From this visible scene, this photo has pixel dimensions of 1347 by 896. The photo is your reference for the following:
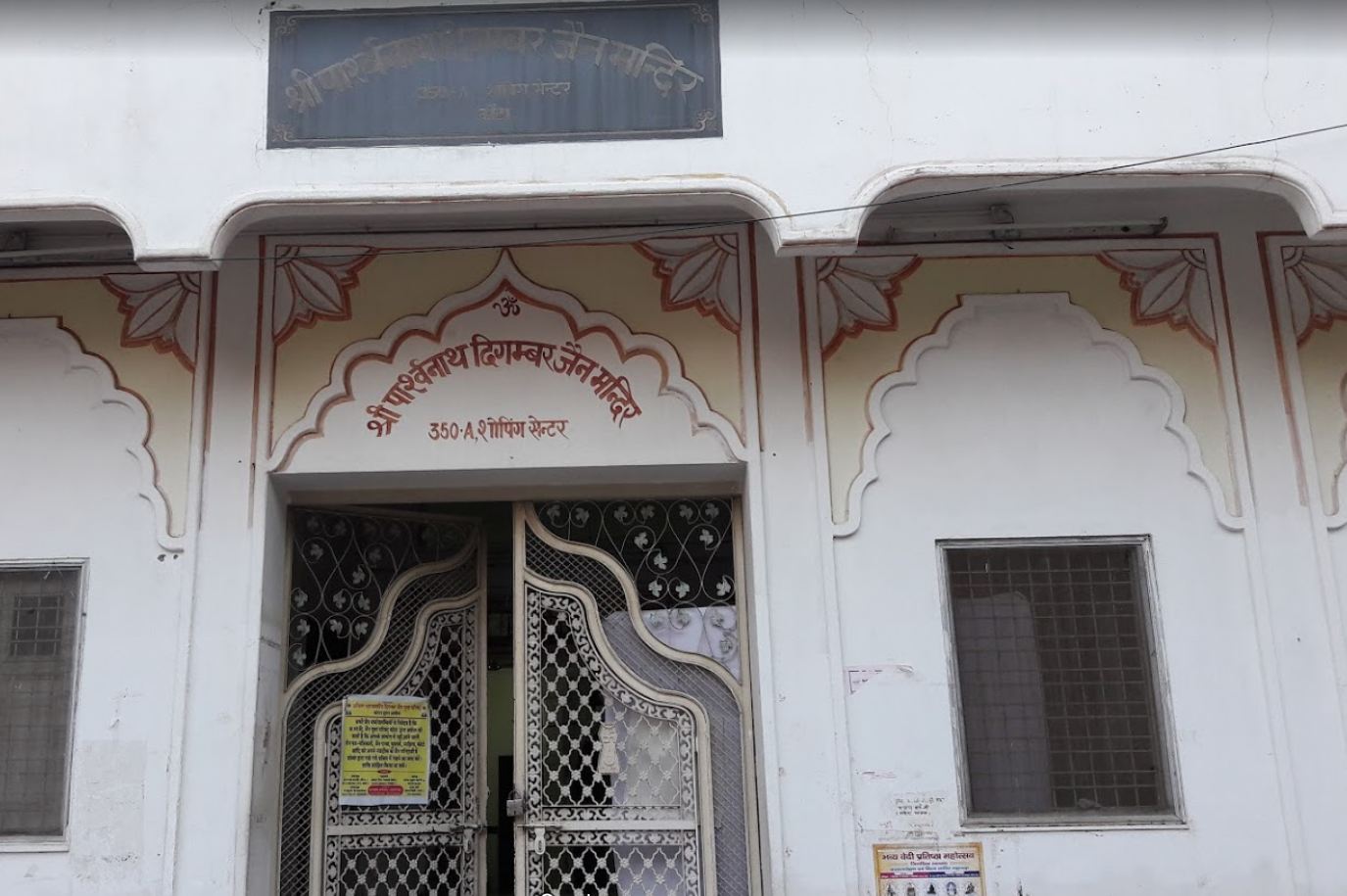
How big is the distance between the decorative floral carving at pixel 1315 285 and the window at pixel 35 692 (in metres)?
4.85

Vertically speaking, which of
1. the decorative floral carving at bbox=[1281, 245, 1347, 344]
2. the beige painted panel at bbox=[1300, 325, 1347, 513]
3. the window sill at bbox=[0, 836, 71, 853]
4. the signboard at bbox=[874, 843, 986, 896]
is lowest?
the signboard at bbox=[874, 843, 986, 896]

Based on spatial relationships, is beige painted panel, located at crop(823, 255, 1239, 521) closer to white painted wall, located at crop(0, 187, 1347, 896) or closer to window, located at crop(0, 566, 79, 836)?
white painted wall, located at crop(0, 187, 1347, 896)

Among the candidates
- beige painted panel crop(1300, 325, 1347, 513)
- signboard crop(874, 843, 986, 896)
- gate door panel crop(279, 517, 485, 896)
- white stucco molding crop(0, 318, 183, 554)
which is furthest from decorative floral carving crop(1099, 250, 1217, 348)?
white stucco molding crop(0, 318, 183, 554)

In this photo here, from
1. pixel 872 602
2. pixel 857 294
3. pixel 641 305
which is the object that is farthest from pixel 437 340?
pixel 872 602

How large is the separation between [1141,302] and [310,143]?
10.6ft

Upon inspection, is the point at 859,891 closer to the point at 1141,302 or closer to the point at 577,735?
the point at 577,735

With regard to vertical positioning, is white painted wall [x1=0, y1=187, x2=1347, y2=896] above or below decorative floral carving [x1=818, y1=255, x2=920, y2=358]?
below

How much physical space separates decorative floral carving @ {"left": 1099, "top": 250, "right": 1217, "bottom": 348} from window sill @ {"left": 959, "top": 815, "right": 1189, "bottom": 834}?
6.05ft

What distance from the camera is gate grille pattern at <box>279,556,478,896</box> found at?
5266 mm

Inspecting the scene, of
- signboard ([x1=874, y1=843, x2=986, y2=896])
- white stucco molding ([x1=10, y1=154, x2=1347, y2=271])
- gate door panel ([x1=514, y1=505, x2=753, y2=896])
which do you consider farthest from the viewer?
gate door panel ([x1=514, y1=505, x2=753, y2=896])

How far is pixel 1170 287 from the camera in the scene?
5.43 metres

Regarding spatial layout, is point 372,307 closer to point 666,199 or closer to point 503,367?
point 503,367

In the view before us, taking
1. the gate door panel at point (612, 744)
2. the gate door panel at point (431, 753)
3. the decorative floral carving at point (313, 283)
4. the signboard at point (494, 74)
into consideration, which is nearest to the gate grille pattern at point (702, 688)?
the gate door panel at point (612, 744)

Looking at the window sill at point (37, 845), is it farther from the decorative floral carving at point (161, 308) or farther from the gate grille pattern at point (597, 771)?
the decorative floral carving at point (161, 308)
